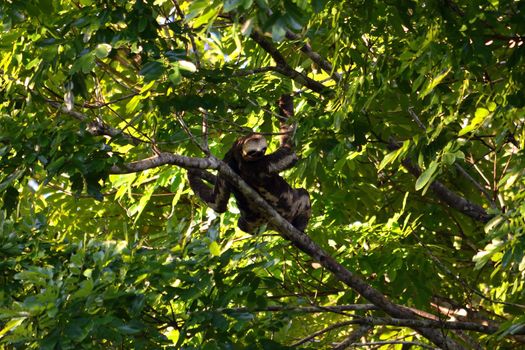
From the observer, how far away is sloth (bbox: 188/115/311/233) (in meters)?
8.23

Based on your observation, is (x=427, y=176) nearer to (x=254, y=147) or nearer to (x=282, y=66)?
(x=254, y=147)

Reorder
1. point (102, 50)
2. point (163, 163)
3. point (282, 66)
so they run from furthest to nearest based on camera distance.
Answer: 1. point (282, 66)
2. point (163, 163)
3. point (102, 50)

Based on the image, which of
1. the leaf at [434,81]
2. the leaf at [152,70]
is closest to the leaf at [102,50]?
the leaf at [152,70]

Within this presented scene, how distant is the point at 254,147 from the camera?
8.12 m

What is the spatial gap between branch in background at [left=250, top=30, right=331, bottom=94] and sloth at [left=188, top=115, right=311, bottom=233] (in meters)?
0.44

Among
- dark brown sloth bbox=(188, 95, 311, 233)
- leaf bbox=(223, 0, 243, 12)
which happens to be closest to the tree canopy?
leaf bbox=(223, 0, 243, 12)

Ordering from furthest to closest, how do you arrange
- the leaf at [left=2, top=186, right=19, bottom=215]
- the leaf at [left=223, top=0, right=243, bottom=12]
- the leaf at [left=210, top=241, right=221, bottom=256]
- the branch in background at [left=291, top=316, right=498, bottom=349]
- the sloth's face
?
the sloth's face
the branch in background at [left=291, top=316, right=498, bottom=349]
the leaf at [left=2, top=186, right=19, bottom=215]
the leaf at [left=210, top=241, right=221, bottom=256]
the leaf at [left=223, top=0, right=243, bottom=12]

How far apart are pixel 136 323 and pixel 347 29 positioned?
272 cm

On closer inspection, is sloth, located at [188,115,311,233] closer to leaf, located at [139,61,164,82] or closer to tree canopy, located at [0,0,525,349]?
tree canopy, located at [0,0,525,349]

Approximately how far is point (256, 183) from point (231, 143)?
2.84 ft

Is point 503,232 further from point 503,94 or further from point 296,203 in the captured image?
point 296,203

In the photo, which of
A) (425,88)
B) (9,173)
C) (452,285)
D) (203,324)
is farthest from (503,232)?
(452,285)

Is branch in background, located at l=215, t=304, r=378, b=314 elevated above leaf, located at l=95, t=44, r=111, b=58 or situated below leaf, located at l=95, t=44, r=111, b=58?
below

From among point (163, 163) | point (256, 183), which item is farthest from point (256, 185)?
point (163, 163)
